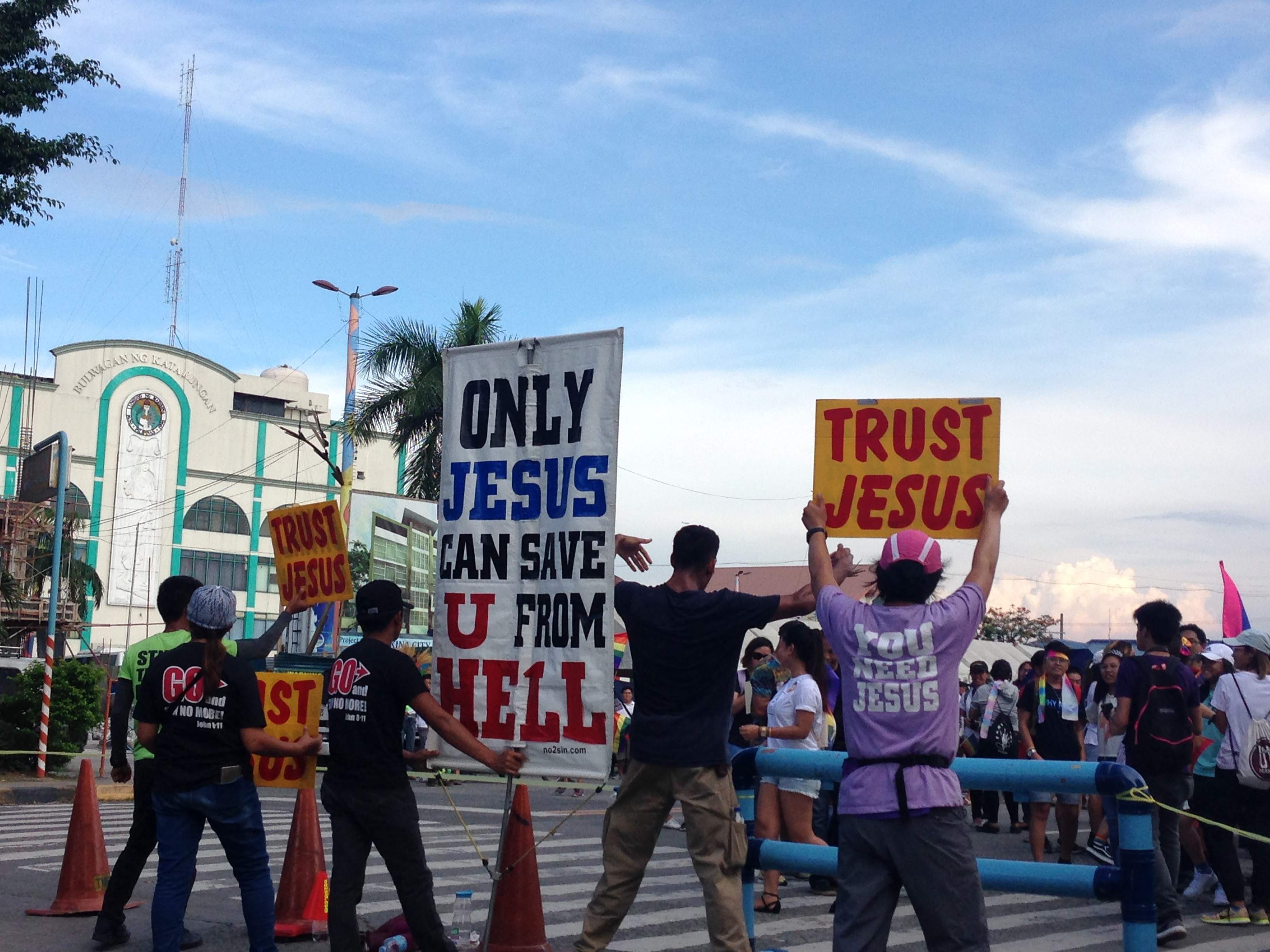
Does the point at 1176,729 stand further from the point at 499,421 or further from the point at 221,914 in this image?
the point at 221,914

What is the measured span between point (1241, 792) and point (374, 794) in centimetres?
602

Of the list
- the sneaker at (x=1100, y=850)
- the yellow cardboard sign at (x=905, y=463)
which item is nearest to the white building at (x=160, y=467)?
the sneaker at (x=1100, y=850)

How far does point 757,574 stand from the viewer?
61.4 meters

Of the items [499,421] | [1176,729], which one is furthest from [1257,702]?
[499,421]

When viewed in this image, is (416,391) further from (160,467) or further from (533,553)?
(160,467)

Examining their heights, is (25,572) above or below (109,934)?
above

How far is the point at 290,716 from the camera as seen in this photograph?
23.3ft

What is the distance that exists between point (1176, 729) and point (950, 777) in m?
4.85

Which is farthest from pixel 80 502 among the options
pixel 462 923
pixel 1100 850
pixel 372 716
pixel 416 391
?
pixel 372 716

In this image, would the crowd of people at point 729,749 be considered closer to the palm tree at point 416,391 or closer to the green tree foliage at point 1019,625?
the palm tree at point 416,391

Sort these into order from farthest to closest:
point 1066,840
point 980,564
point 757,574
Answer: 1. point 757,574
2. point 1066,840
3. point 980,564

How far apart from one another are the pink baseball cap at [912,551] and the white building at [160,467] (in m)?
59.1

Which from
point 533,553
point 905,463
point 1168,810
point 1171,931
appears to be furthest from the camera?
point 1168,810

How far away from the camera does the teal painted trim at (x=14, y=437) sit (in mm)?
63719
